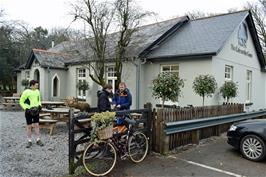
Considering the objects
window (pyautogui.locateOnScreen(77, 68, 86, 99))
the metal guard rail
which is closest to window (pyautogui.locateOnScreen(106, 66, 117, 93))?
window (pyautogui.locateOnScreen(77, 68, 86, 99))

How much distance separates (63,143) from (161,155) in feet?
10.7

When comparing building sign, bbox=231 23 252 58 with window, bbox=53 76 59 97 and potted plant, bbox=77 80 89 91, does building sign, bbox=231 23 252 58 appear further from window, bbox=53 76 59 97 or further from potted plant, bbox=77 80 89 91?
window, bbox=53 76 59 97

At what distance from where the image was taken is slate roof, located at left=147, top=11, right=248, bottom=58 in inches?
584

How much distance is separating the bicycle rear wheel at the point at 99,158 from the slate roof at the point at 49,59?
729 inches

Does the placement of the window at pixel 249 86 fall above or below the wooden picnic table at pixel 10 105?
above

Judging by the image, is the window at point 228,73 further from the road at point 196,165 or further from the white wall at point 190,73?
the road at point 196,165

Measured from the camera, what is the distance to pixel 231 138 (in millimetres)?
7727

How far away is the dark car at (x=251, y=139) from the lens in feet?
23.1

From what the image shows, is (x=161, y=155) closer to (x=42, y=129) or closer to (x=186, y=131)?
(x=186, y=131)

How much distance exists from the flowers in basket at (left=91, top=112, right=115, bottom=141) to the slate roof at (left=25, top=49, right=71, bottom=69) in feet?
60.7

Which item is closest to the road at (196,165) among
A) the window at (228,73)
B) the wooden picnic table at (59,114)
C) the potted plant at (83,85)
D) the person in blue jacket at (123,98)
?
the person in blue jacket at (123,98)

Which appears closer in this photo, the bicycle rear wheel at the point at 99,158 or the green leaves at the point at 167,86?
the bicycle rear wheel at the point at 99,158

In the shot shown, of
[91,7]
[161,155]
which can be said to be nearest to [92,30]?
[91,7]

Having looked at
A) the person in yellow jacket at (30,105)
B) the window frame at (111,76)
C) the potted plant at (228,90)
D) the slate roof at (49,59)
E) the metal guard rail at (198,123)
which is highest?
the slate roof at (49,59)
